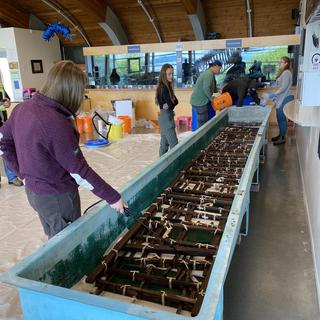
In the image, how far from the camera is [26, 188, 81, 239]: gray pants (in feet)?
5.74

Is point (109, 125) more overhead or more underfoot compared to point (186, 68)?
more underfoot

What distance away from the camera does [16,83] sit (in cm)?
1135

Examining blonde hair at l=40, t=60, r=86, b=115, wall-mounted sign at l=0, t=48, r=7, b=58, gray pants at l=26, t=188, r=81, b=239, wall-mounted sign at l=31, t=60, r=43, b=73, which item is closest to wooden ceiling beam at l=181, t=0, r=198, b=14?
wall-mounted sign at l=31, t=60, r=43, b=73

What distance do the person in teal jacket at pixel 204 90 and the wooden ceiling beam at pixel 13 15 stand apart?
9.37 m

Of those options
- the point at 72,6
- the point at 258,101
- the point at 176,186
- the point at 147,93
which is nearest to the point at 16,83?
the point at 72,6

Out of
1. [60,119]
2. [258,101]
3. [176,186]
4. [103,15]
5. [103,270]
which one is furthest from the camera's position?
[103,15]

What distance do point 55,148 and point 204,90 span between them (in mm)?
3990

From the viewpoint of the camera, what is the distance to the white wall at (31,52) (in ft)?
36.6

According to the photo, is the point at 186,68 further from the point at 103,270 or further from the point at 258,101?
the point at 103,270

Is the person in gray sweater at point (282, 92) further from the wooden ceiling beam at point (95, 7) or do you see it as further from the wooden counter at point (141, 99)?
the wooden ceiling beam at point (95, 7)

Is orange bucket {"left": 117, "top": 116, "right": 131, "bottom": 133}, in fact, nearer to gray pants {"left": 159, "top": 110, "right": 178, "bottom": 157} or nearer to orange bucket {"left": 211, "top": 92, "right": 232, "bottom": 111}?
orange bucket {"left": 211, "top": 92, "right": 232, "bottom": 111}

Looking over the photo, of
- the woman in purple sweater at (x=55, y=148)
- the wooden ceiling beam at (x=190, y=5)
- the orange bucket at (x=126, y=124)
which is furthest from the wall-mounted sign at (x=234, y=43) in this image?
the woman in purple sweater at (x=55, y=148)

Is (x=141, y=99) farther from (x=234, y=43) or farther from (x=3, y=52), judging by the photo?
(x=3, y=52)

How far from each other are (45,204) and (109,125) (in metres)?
4.78
